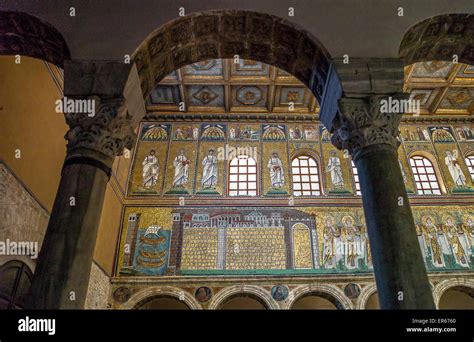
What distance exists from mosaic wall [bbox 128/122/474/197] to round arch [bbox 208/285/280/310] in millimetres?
2876

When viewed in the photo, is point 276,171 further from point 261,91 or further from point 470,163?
point 470,163

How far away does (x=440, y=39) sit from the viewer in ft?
16.4

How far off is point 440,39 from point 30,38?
533cm

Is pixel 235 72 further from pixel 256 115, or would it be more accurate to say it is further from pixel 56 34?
pixel 56 34

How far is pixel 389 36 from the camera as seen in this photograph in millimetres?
4664

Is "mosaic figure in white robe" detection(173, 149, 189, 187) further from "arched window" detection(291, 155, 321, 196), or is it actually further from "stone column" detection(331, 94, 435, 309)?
"stone column" detection(331, 94, 435, 309)

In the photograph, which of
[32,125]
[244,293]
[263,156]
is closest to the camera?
[32,125]

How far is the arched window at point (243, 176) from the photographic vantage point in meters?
12.0

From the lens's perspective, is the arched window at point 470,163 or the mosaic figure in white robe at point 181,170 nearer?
the mosaic figure in white robe at point 181,170

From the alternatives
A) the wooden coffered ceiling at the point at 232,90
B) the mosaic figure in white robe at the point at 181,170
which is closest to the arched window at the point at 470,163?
the wooden coffered ceiling at the point at 232,90

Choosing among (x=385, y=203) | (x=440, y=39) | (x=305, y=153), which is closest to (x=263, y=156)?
(x=305, y=153)

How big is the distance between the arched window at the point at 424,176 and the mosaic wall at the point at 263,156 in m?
0.17

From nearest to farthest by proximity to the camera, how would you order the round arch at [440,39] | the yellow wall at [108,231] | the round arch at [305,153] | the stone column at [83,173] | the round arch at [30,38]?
the stone column at [83,173], the round arch at [30,38], the round arch at [440,39], the yellow wall at [108,231], the round arch at [305,153]

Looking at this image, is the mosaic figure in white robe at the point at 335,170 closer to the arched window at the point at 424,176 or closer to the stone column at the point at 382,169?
the arched window at the point at 424,176
